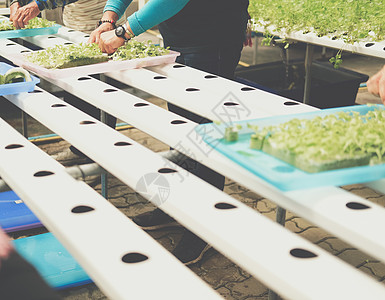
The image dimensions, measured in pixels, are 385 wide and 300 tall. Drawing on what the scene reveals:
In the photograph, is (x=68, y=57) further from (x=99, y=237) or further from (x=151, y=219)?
(x=99, y=237)

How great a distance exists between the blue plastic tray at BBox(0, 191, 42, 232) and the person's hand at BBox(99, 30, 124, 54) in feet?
3.30

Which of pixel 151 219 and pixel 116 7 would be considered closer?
pixel 116 7

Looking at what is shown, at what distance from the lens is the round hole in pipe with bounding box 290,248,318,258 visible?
96 centimetres

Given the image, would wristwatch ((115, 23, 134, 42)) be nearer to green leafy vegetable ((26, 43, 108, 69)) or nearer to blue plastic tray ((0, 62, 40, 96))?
green leafy vegetable ((26, 43, 108, 69))

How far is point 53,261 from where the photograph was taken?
2.33m

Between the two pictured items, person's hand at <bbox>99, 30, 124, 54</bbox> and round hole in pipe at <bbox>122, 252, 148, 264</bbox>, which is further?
person's hand at <bbox>99, 30, 124, 54</bbox>

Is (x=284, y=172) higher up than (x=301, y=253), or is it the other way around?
(x=284, y=172)

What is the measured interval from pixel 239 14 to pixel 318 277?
1.72m

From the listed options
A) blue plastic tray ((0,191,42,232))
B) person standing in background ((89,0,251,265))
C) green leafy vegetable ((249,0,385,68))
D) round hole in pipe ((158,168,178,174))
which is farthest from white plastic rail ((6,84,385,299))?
green leafy vegetable ((249,0,385,68))

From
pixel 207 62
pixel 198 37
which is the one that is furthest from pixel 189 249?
pixel 198 37

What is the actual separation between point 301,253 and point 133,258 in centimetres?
32

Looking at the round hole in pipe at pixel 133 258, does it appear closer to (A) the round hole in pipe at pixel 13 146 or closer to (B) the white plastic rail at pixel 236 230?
(B) the white plastic rail at pixel 236 230

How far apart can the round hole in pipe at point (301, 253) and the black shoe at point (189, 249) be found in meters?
1.48

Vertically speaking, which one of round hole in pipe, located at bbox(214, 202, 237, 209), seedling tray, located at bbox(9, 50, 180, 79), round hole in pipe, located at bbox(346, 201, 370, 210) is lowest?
round hole in pipe, located at bbox(214, 202, 237, 209)
